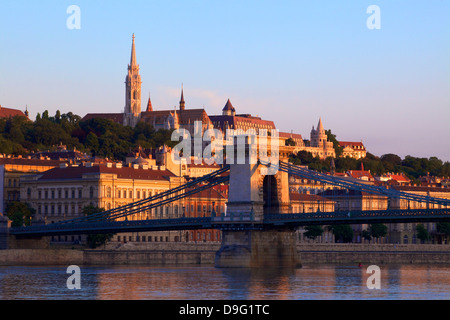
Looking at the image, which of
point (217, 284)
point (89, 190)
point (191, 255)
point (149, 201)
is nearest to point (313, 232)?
point (89, 190)

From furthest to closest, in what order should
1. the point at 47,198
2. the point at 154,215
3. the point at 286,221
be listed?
the point at 47,198
the point at 154,215
the point at 286,221

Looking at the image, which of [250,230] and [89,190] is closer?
[250,230]

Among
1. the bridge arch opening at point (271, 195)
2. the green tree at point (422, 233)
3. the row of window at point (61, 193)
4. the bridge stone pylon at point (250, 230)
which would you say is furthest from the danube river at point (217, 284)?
the green tree at point (422, 233)

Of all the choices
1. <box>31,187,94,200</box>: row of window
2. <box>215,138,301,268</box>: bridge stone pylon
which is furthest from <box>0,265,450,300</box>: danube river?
<box>31,187,94,200</box>: row of window

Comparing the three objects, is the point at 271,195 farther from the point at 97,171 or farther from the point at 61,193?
the point at 61,193

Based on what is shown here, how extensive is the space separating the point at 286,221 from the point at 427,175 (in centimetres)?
11621

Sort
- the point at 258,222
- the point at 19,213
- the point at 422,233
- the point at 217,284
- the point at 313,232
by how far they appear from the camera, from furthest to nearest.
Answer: the point at 422,233 < the point at 313,232 < the point at 19,213 < the point at 258,222 < the point at 217,284

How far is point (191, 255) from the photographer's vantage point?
Answer: 84875 mm

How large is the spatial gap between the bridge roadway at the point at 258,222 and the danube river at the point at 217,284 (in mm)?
2567

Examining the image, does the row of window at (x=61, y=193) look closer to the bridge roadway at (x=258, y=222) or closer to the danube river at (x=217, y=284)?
the bridge roadway at (x=258, y=222)

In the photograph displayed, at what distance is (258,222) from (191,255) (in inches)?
668
